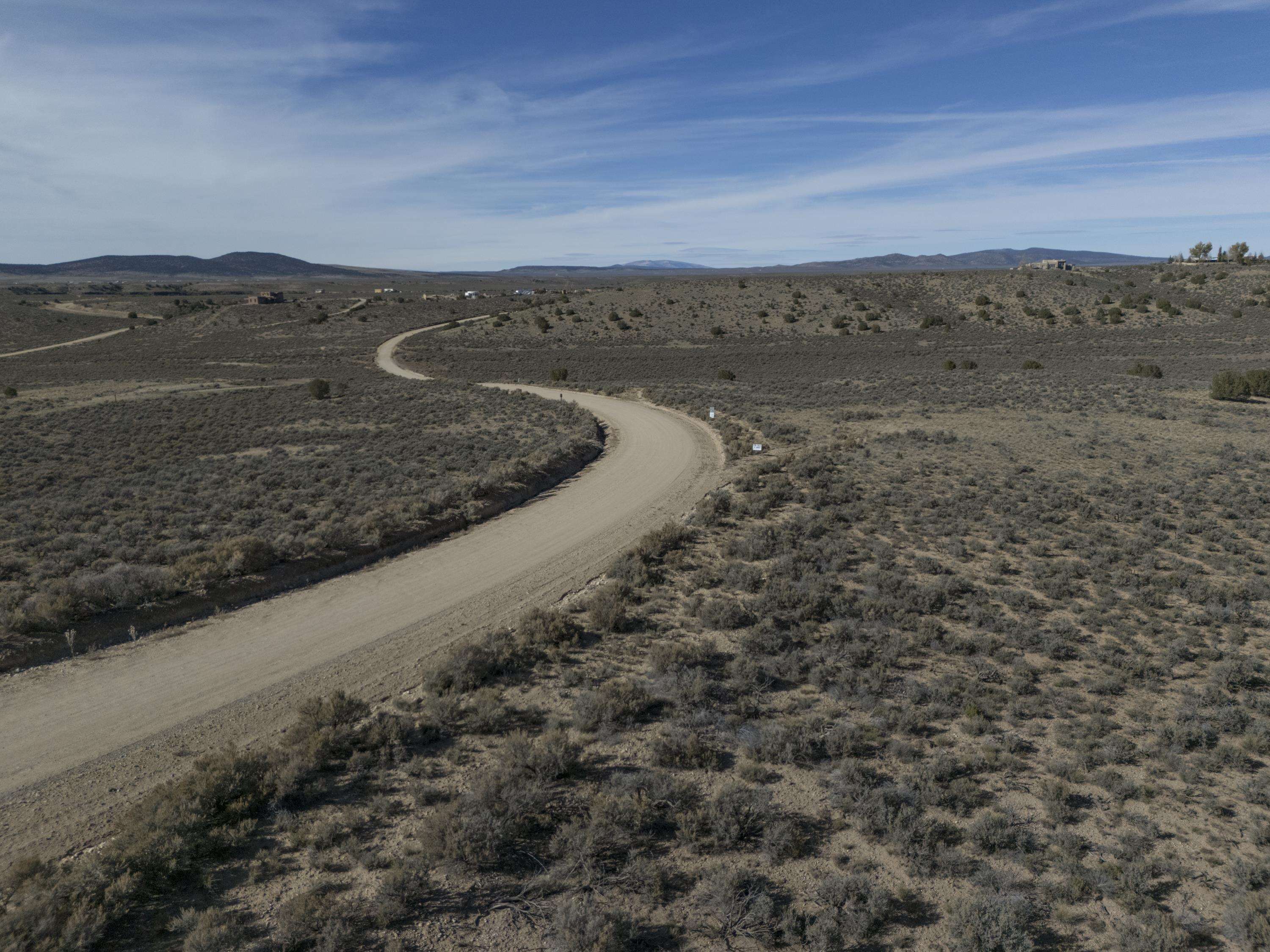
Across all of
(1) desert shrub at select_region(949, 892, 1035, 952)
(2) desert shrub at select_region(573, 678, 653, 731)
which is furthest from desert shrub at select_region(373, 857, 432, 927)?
(1) desert shrub at select_region(949, 892, 1035, 952)

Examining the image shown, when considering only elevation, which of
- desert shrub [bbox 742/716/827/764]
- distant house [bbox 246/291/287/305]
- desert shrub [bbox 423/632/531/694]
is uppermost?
distant house [bbox 246/291/287/305]

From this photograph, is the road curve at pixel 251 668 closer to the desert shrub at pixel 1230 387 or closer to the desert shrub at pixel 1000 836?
the desert shrub at pixel 1000 836

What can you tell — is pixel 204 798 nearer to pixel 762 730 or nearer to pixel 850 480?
pixel 762 730

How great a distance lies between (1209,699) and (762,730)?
7.21 metres

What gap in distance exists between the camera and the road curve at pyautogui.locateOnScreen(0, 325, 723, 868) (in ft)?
28.6

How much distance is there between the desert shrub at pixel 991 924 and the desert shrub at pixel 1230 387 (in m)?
41.9

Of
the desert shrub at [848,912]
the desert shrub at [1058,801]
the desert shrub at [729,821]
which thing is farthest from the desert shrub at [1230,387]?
the desert shrub at [848,912]

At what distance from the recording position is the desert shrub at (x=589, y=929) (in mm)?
6359

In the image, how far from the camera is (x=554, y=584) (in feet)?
49.2

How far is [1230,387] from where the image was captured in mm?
35844

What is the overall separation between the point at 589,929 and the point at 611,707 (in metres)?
3.76

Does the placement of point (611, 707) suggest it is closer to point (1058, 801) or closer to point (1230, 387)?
point (1058, 801)

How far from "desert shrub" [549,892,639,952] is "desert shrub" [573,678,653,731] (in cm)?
309

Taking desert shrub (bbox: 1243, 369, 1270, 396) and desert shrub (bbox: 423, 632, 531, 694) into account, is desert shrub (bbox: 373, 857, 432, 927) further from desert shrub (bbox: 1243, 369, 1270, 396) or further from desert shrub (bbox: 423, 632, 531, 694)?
desert shrub (bbox: 1243, 369, 1270, 396)
